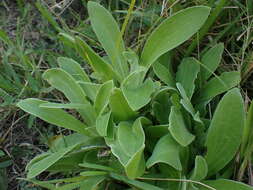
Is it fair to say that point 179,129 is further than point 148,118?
No

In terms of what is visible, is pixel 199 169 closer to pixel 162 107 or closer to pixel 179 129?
pixel 179 129

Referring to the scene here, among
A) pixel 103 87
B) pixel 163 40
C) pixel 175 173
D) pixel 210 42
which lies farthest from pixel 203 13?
pixel 175 173

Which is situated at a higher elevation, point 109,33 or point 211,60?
point 109,33

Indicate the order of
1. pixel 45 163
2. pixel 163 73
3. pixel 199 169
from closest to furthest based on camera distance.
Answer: pixel 199 169 → pixel 45 163 → pixel 163 73

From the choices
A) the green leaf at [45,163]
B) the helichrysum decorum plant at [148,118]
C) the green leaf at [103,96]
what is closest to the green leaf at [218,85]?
the helichrysum decorum plant at [148,118]

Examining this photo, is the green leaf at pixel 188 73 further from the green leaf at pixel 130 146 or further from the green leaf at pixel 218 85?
the green leaf at pixel 130 146

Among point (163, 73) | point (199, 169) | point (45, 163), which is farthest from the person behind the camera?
point (163, 73)

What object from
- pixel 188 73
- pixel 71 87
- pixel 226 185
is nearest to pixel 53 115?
pixel 71 87
